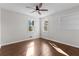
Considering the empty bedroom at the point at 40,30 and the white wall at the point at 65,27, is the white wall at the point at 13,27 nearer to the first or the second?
the empty bedroom at the point at 40,30

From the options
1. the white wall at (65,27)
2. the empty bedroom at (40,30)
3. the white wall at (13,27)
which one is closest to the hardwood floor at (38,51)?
the empty bedroom at (40,30)

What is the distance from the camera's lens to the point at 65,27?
4465mm

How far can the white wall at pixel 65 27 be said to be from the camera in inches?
153

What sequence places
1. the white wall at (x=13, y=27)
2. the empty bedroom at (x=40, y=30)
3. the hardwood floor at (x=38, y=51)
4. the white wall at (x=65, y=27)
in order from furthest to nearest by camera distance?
the white wall at (x=13, y=27) → the white wall at (x=65, y=27) → the empty bedroom at (x=40, y=30) → the hardwood floor at (x=38, y=51)

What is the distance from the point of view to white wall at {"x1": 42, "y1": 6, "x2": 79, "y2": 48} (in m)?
3.89

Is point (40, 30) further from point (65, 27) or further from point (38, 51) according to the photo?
point (38, 51)

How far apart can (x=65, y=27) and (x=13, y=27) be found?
298 centimetres

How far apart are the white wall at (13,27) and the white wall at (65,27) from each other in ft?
5.67

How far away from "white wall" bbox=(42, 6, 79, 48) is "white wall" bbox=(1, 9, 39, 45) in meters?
1.73

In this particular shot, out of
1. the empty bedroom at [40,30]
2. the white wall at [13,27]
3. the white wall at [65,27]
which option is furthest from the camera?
the white wall at [13,27]

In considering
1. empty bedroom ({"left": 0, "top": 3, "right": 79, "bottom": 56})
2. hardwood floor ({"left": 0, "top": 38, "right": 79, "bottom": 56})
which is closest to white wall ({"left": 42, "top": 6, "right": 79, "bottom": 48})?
empty bedroom ({"left": 0, "top": 3, "right": 79, "bottom": 56})

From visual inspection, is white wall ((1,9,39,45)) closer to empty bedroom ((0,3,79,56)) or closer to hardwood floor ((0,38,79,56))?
empty bedroom ((0,3,79,56))

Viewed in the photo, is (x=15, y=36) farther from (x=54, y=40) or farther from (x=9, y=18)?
(x=54, y=40)

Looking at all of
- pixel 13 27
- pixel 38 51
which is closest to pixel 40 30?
pixel 13 27
